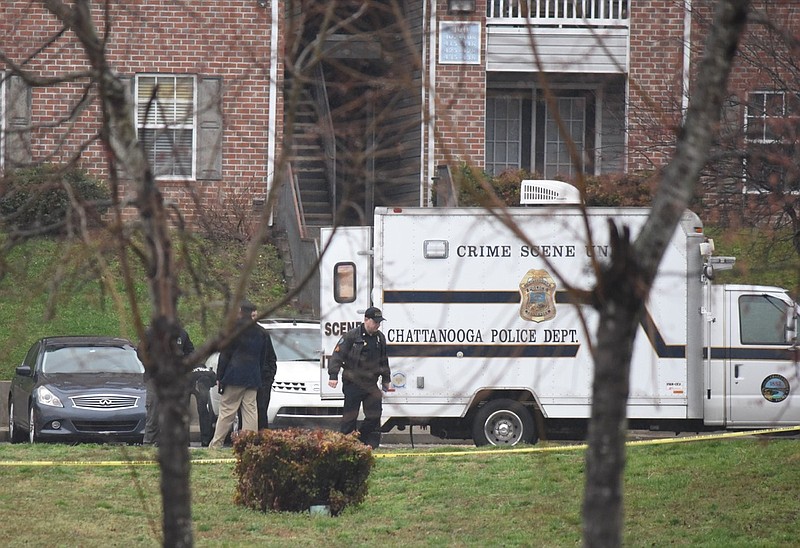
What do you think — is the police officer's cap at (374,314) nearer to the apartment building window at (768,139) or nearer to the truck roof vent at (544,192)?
the truck roof vent at (544,192)

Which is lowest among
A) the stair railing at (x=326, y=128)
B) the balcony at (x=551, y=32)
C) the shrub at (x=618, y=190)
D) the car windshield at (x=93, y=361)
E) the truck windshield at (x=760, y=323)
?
the car windshield at (x=93, y=361)

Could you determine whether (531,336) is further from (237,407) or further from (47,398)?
(47,398)

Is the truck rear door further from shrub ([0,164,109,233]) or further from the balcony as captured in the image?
the balcony

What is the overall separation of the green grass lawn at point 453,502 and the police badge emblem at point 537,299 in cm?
191

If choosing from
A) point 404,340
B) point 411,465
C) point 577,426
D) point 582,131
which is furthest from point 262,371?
point 582,131

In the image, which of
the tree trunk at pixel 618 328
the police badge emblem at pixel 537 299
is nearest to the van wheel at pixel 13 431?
the police badge emblem at pixel 537 299

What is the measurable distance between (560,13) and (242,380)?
43.1ft

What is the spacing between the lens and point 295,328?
16547 mm

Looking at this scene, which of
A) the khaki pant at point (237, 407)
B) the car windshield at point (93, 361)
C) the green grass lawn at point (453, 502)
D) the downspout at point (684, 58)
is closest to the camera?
the green grass lawn at point (453, 502)

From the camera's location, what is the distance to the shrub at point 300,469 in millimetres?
10148

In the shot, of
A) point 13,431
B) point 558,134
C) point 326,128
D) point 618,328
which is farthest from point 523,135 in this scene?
point 618,328

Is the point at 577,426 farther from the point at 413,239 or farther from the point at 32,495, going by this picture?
the point at 32,495

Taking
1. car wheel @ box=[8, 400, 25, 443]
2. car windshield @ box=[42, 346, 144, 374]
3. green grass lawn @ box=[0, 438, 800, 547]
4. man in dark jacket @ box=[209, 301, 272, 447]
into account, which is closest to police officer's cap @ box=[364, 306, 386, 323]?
man in dark jacket @ box=[209, 301, 272, 447]

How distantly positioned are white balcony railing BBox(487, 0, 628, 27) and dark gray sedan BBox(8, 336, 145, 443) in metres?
10.8
